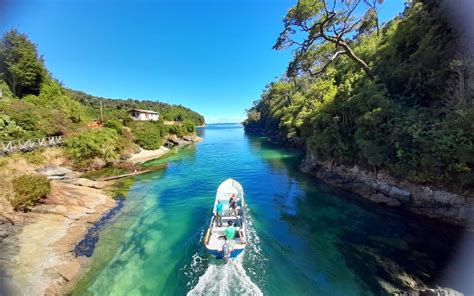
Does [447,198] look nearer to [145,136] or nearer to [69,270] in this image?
[69,270]

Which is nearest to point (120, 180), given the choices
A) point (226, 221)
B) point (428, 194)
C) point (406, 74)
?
point (226, 221)

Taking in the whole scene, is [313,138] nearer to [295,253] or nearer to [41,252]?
[295,253]

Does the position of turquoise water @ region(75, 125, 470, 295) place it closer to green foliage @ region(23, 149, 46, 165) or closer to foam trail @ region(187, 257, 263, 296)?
foam trail @ region(187, 257, 263, 296)

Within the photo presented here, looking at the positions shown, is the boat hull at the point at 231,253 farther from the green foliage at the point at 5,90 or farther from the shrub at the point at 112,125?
the green foliage at the point at 5,90

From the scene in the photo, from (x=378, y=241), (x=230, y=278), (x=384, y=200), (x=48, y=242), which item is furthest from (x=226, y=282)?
(x=384, y=200)

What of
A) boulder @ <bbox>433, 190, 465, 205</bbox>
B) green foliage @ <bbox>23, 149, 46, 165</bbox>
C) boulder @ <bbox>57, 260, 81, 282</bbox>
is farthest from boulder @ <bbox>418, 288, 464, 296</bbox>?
green foliage @ <bbox>23, 149, 46, 165</bbox>

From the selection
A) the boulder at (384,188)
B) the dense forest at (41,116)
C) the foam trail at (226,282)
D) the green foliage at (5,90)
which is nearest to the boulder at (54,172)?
the dense forest at (41,116)

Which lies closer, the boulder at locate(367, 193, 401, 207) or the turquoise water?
the turquoise water
